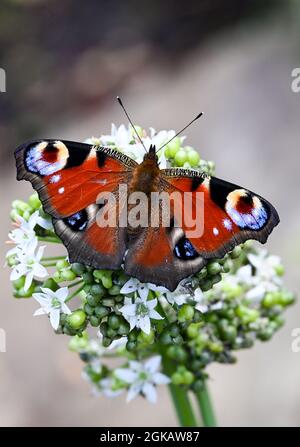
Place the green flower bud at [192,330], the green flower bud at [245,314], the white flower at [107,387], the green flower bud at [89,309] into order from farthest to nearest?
the white flower at [107,387], the green flower bud at [245,314], the green flower bud at [192,330], the green flower bud at [89,309]

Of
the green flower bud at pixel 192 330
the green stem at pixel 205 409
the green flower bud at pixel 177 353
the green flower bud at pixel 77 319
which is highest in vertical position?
the green flower bud at pixel 77 319

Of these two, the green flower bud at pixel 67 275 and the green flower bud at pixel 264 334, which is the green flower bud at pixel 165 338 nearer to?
the green flower bud at pixel 67 275

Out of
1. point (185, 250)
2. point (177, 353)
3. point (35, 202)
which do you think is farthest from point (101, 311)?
point (35, 202)

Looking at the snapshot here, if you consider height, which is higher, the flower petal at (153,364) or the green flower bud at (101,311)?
the green flower bud at (101,311)

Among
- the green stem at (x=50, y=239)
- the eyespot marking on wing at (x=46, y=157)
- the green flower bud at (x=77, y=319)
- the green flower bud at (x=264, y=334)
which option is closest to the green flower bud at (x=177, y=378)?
the green flower bud at (x=264, y=334)

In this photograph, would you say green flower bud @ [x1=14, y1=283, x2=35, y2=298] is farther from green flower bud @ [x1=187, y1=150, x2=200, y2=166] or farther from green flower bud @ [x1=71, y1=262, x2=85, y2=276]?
green flower bud @ [x1=187, y1=150, x2=200, y2=166]

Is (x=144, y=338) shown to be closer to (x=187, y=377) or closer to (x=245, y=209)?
(x=187, y=377)

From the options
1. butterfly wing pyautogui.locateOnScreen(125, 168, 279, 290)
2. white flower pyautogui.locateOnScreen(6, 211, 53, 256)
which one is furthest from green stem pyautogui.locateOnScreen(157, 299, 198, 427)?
white flower pyautogui.locateOnScreen(6, 211, 53, 256)
